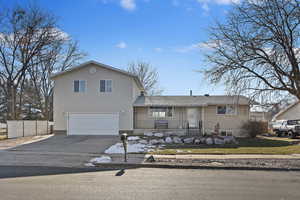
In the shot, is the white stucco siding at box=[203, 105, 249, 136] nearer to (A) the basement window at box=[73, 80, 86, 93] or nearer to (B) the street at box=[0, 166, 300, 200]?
(A) the basement window at box=[73, 80, 86, 93]

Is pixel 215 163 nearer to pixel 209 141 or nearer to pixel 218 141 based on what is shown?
pixel 209 141

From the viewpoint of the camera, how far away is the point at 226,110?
23.6 m

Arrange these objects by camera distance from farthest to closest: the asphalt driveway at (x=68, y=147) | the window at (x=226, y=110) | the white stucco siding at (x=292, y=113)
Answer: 1. the white stucco siding at (x=292, y=113)
2. the window at (x=226, y=110)
3. the asphalt driveway at (x=68, y=147)

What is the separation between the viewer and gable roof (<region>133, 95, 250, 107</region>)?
2309 centimetres

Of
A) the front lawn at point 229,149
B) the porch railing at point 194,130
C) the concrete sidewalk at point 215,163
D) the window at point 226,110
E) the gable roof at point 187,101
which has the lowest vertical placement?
the front lawn at point 229,149

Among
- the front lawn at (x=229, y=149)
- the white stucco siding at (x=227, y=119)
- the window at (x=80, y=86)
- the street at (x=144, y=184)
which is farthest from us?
the white stucco siding at (x=227, y=119)

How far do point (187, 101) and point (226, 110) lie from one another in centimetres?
366

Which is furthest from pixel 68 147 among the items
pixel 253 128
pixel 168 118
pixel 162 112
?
pixel 253 128

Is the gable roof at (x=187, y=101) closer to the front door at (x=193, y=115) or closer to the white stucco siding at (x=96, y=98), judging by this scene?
the front door at (x=193, y=115)

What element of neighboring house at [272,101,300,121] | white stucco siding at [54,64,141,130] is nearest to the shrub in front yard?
→ white stucco siding at [54,64,141,130]

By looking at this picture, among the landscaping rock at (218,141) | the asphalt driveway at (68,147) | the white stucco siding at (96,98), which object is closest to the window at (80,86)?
the white stucco siding at (96,98)

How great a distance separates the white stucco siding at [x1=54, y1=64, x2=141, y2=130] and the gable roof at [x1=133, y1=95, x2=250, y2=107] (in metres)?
1.29

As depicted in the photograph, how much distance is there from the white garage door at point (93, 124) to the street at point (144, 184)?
12837 millimetres

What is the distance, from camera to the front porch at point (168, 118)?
76.7ft
